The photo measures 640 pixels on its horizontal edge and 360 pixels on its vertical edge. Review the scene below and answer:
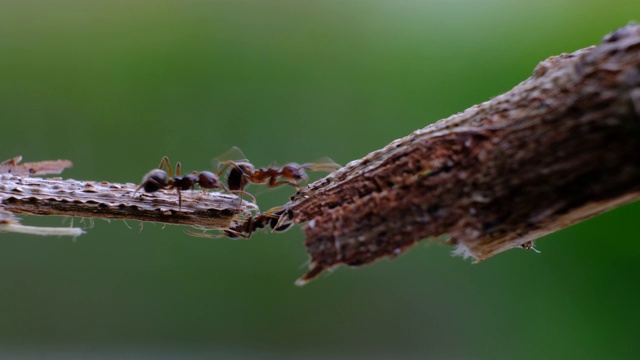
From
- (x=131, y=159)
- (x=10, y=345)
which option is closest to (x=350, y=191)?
(x=131, y=159)

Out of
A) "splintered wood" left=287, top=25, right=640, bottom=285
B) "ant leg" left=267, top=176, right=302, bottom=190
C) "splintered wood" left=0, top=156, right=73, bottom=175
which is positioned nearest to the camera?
"splintered wood" left=287, top=25, right=640, bottom=285

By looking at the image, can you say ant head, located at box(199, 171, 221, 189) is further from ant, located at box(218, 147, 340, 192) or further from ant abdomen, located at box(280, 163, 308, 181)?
ant abdomen, located at box(280, 163, 308, 181)

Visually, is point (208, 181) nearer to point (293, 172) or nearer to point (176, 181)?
A: point (176, 181)

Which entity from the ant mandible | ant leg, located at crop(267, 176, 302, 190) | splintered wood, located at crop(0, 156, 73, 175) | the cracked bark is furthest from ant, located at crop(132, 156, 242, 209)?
the cracked bark

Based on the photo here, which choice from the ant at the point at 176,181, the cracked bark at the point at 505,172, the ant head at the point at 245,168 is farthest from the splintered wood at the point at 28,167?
the cracked bark at the point at 505,172

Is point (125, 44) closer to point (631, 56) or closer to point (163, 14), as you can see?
point (163, 14)

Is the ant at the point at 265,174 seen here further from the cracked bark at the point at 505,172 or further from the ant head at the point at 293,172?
the cracked bark at the point at 505,172
